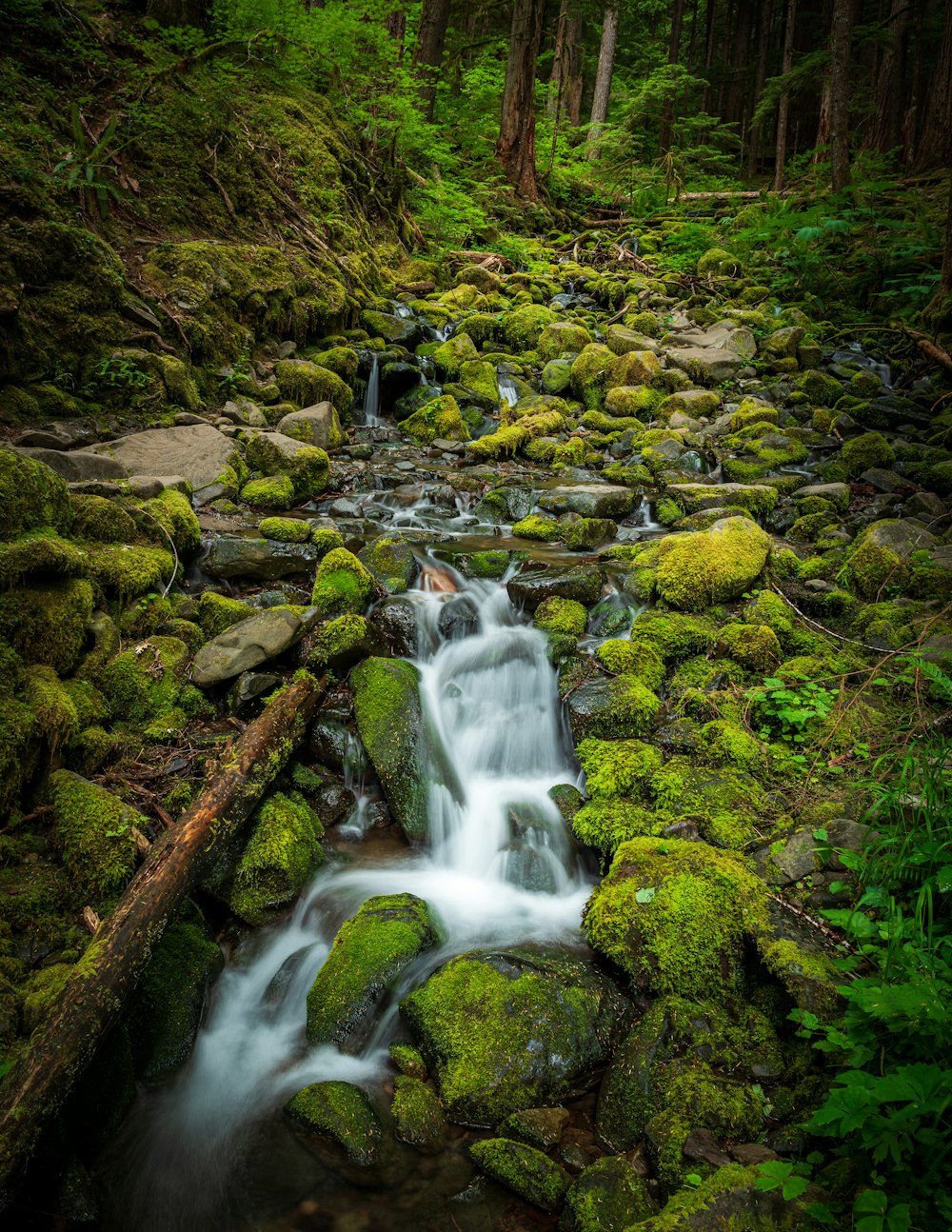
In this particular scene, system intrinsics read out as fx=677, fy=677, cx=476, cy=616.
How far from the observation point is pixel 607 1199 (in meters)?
2.56

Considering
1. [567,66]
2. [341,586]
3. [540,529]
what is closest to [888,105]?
[567,66]

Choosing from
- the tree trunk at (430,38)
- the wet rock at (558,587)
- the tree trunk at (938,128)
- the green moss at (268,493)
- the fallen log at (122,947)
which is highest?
the tree trunk at (430,38)

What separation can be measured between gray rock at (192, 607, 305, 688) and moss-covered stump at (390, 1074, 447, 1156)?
107 inches

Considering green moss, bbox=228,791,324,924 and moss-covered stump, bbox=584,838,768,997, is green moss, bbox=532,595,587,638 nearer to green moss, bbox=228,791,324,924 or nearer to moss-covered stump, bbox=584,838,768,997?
moss-covered stump, bbox=584,838,768,997

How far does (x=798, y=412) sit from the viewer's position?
10930 mm

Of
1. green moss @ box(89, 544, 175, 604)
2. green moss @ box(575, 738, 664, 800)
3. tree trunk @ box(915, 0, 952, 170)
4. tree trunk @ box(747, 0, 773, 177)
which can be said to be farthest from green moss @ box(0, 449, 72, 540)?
tree trunk @ box(747, 0, 773, 177)

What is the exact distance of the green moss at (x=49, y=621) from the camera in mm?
3881

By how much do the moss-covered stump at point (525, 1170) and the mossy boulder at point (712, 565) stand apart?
13.6 ft

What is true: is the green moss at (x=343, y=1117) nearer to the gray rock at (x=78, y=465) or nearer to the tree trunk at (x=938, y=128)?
the gray rock at (x=78, y=465)

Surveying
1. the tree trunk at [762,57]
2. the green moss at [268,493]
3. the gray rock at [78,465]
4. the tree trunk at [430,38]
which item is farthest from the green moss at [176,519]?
the tree trunk at [762,57]

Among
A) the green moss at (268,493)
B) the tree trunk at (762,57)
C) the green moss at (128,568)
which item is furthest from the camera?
the tree trunk at (762,57)

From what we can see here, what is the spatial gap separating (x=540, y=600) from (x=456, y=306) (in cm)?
1046

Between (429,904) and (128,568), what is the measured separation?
318cm

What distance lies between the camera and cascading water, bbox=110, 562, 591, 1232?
2984 millimetres
